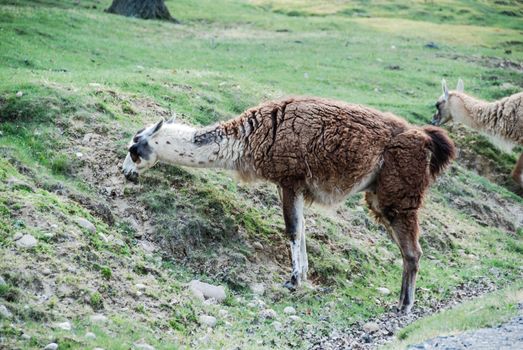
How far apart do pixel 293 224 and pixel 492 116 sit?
373 inches

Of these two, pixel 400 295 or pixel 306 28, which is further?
pixel 306 28

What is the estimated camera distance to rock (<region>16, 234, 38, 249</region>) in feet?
28.2

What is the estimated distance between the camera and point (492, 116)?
724 inches

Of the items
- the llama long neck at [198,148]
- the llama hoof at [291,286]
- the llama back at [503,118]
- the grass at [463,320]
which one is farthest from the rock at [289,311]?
the llama back at [503,118]

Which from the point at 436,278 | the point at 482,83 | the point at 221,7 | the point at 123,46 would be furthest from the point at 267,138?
the point at 221,7

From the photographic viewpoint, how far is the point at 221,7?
132ft

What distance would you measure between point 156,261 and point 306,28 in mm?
27787

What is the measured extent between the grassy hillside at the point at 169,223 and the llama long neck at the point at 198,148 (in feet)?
1.77

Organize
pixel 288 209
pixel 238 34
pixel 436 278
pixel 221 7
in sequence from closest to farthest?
pixel 288 209 → pixel 436 278 → pixel 238 34 → pixel 221 7

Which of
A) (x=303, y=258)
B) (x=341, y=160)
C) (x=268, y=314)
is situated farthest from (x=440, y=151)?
(x=268, y=314)

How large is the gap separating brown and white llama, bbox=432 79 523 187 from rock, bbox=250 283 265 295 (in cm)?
945

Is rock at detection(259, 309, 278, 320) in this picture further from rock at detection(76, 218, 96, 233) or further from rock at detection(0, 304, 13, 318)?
rock at detection(0, 304, 13, 318)

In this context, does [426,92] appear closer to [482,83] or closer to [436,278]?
[482,83]

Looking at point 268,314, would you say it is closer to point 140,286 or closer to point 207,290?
point 207,290
